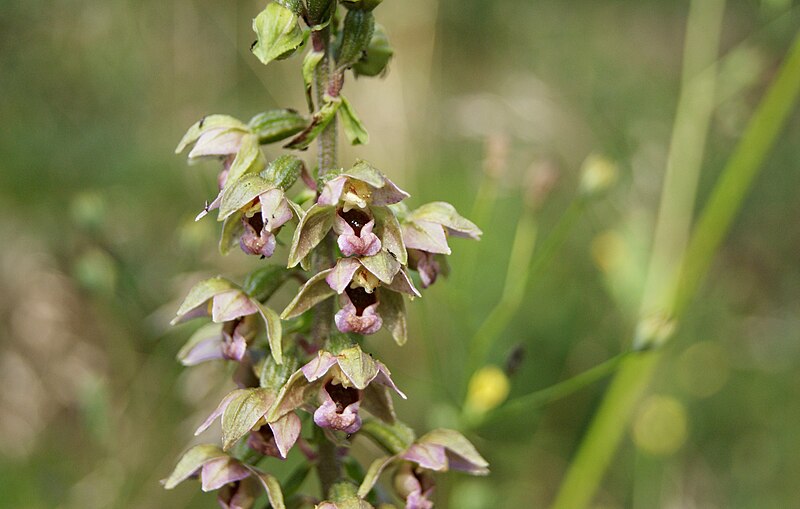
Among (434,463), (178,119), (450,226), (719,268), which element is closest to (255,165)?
(450,226)

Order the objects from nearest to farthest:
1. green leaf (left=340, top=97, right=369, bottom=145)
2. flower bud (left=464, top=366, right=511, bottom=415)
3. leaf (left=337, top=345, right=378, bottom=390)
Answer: leaf (left=337, top=345, right=378, bottom=390), green leaf (left=340, top=97, right=369, bottom=145), flower bud (left=464, top=366, right=511, bottom=415)

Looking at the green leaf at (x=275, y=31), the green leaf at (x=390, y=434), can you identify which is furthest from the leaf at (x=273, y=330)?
the green leaf at (x=275, y=31)

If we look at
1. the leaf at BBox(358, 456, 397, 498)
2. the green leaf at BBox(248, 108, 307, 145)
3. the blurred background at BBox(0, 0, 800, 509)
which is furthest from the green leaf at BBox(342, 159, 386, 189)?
the blurred background at BBox(0, 0, 800, 509)

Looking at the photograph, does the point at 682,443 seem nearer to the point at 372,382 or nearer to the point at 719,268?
the point at 719,268

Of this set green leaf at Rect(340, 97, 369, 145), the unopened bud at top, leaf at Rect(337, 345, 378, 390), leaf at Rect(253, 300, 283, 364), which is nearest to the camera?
leaf at Rect(337, 345, 378, 390)

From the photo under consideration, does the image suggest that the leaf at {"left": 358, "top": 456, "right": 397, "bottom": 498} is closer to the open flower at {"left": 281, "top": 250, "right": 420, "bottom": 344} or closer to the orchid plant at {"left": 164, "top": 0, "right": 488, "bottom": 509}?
the orchid plant at {"left": 164, "top": 0, "right": 488, "bottom": 509}

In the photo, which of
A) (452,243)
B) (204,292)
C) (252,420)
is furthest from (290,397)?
(452,243)
